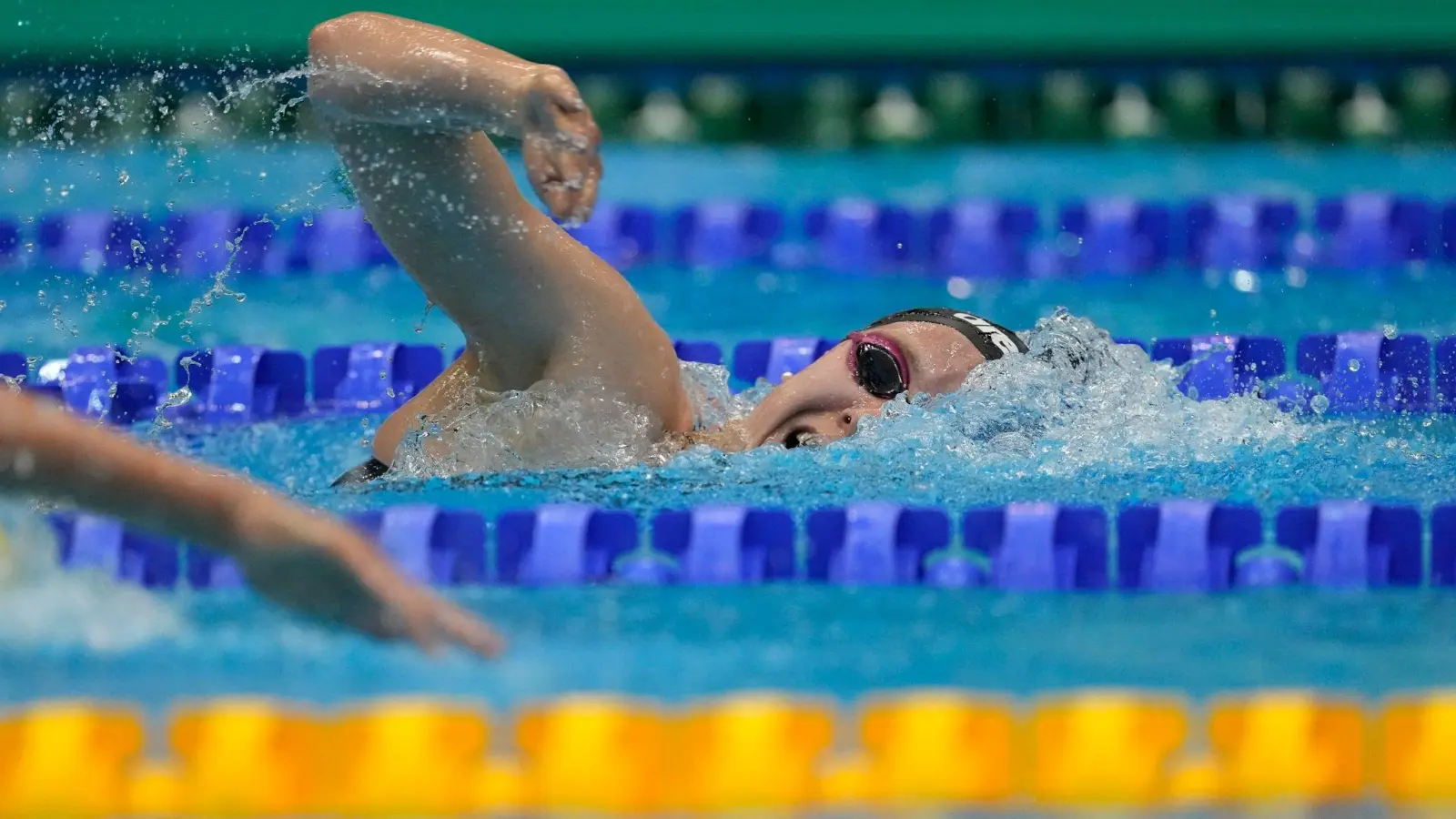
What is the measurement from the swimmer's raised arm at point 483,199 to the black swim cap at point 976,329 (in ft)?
1.30

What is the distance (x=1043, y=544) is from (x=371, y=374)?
165 centimetres

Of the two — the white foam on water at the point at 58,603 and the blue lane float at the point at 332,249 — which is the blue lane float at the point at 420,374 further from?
the blue lane float at the point at 332,249

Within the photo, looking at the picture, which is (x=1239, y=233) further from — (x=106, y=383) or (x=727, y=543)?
(x=106, y=383)

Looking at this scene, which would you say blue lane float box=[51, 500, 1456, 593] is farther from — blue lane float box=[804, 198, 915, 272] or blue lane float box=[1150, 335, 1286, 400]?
blue lane float box=[804, 198, 915, 272]

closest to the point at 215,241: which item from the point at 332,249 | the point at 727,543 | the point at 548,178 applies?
the point at 332,249

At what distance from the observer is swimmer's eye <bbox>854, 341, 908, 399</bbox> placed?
2.69 meters

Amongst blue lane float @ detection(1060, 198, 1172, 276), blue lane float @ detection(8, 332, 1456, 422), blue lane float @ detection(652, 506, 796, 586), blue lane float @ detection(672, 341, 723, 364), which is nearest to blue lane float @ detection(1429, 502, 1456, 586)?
blue lane float @ detection(652, 506, 796, 586)

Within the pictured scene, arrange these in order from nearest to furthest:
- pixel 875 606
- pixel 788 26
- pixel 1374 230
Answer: pixel 875 606
pixel 1374 230
pixel 788 26

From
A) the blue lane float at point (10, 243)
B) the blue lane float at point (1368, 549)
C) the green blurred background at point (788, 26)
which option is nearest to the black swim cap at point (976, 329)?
the blue lane float at point (1368, 549)

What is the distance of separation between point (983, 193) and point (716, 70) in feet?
4.35

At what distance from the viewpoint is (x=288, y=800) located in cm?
186

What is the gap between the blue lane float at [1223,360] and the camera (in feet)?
11.7

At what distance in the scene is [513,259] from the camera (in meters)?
2.31

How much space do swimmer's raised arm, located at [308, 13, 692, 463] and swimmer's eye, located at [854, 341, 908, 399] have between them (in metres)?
0.27
